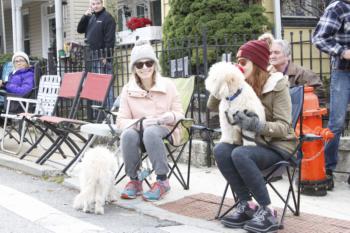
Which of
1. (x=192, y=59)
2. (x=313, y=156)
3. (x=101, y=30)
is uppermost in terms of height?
(x=101, y=30)

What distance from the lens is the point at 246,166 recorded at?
394 cm

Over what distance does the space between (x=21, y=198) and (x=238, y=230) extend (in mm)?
2366

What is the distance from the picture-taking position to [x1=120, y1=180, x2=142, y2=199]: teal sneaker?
5.15 m

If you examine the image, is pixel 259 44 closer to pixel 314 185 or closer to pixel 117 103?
pixel 314 185

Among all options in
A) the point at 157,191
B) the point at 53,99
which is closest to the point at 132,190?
the point at 157,191

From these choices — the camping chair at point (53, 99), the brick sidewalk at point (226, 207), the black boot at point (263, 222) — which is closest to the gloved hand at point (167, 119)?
the brick sidewalk at point (226, 207)

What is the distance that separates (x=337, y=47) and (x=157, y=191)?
7.10 ft

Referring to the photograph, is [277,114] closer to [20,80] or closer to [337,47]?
[337,47]

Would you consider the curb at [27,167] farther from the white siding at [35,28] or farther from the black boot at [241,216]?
the white siding at [35,28]

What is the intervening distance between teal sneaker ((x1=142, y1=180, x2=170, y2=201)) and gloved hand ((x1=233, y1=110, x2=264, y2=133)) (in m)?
1.41

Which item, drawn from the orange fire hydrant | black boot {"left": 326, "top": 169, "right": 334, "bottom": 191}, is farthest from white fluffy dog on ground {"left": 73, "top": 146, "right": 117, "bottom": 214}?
black boot {"left": 326, "top": 169, "right": 334, "bottom": 191}

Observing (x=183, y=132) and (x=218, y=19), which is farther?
(x=218, y=19)

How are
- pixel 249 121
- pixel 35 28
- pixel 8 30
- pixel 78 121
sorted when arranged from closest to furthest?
pixel 249 121 → pixel 78 121 → pixel 35 28 → pixel 8 30

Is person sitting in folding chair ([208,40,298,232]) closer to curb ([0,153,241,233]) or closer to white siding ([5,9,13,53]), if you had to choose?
curb ([0,153,241,233])
